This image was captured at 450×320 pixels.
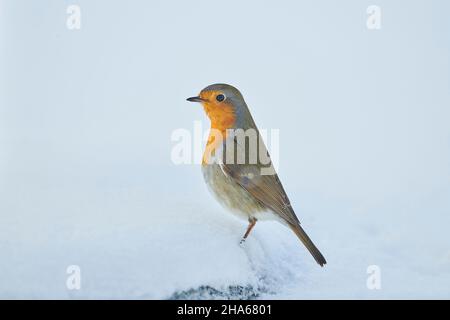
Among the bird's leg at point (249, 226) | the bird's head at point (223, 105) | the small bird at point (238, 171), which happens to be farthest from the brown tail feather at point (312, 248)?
the bird's head at point (223, 105)

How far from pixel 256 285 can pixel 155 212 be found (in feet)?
2.82

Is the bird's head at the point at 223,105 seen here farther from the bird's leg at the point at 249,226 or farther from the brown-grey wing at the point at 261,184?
the bird's leg at the point at 249,226

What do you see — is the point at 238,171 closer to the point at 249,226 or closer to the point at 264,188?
the point at 264,188

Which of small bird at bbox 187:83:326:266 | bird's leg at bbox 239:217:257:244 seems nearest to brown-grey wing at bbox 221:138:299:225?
small bird at bbox 187:83:326:266

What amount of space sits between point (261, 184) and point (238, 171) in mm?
194

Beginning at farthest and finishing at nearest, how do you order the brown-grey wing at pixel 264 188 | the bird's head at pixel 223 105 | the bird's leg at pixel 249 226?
1. the bird's head at pixel 223 105
2. the brown-grey wing at pixel 264 188
3. the bird's leg at pixel 249 226

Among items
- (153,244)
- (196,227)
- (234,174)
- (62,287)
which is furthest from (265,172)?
(62,287)

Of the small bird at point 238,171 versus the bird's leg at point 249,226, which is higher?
the small bird at point 238,171

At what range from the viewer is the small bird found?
13.6ft

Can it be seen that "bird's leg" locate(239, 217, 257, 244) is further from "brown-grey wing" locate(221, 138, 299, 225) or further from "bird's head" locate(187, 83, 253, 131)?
"bird's head" locate(187, 83, 253, 131)

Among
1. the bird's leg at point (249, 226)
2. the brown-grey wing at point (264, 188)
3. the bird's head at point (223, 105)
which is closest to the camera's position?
the bird's leg at point (249, 226)

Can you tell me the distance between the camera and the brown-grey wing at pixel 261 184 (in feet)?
13.6

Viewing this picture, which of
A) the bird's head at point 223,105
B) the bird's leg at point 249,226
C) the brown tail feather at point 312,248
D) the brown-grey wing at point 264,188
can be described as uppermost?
the bird's head at point 223,105

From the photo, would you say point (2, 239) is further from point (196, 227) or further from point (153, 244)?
point (196, 227)
